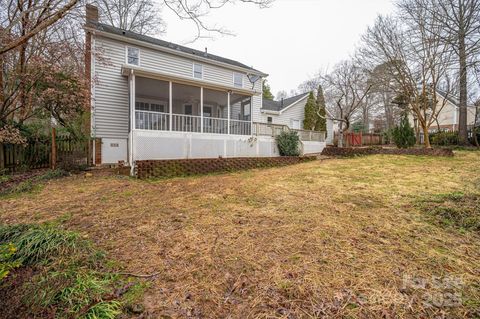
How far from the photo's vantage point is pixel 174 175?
8.38 m

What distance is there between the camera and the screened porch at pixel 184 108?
931cm

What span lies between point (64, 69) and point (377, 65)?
16.1m

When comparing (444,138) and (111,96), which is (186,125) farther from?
(444,138)

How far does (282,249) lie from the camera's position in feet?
8.07

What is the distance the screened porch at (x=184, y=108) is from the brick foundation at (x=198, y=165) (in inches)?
64.8

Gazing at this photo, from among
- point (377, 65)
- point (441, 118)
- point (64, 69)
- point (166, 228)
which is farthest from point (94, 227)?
point (441, 118)

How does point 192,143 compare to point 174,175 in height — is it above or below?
above

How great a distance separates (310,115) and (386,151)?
8239mm

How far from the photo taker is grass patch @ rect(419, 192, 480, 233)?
3002 mm

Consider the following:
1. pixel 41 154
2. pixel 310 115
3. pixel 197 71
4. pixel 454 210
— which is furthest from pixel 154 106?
pixel 454 210

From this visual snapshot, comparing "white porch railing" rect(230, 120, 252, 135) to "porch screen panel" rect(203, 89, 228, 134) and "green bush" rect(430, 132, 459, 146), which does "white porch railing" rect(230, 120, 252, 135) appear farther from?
"green bush" rect(430, 132, 459, 146)

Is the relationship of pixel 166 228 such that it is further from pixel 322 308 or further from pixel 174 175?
pixel 174 175

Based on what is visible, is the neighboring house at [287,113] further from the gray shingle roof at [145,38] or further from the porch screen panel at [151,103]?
the porch screen panel at [151,103]

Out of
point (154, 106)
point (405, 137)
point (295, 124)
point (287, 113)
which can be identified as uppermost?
point (287, 113)
